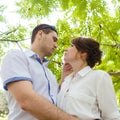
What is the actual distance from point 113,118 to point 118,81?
7.99 feet

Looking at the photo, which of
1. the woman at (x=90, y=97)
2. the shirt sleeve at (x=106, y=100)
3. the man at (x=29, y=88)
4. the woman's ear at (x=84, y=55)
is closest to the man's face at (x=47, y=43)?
the man at (x=29, y=88)

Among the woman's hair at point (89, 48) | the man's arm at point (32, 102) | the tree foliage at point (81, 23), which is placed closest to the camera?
the man's arm at point (32, 102)

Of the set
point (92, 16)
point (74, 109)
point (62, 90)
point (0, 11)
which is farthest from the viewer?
point (0, 11)

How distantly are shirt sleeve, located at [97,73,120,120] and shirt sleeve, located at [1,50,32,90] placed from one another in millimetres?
516

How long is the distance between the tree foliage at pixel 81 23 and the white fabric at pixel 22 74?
1.06 m

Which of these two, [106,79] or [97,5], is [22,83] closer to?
[106,79]

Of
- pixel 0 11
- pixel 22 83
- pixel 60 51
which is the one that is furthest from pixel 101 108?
pixel 0 11

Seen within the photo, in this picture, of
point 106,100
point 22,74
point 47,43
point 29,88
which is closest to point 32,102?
point 29,88

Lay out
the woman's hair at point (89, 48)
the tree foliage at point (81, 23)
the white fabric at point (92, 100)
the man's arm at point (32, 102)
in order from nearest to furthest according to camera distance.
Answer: the man's arm at point (32, 102), the white fabric at point (92, 100), the woman's hair at point (89, 48), the tree foliage at point (81, 23)

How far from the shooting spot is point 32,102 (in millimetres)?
2045

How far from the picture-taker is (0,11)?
14.6ft

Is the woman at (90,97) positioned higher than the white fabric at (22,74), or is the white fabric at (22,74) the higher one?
the white fabric at (22,74)

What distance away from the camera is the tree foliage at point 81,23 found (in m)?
3.38

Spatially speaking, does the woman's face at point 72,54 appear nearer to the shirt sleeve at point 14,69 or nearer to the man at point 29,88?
the man at point 29,88
